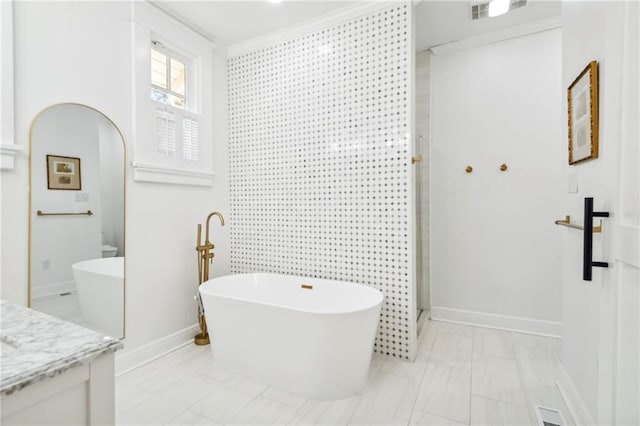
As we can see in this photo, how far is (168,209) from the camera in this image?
265 centimetres

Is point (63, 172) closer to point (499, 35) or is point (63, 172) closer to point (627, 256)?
point (627, 256)

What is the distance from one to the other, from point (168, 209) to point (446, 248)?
265 cm

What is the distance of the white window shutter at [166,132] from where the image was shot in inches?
101

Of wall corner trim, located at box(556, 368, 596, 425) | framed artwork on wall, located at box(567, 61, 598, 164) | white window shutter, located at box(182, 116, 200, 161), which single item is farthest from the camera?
white window shutter, located at box(182, 116, 200, 161)

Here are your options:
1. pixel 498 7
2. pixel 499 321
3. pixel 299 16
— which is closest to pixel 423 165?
pixel 498 7

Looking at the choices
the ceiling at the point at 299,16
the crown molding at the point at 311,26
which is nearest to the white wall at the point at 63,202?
the ceiling at the point at 299,16

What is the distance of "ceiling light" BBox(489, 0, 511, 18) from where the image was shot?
8.20 ft

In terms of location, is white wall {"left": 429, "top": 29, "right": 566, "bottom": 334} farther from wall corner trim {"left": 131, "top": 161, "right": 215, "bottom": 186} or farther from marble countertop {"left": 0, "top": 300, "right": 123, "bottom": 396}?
marble countertop {"left": 0, "top": 300, "right": 123, "bottom": 396}

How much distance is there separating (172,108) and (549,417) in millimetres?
3340

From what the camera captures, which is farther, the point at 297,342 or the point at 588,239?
the point at 297,342

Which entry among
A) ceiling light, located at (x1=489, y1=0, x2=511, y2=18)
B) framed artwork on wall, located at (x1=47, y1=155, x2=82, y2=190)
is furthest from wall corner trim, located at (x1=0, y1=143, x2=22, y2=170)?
ceiling light, located at (x1=489, y1=0, x2=511, y2=18)

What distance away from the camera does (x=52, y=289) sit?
1.93 metres

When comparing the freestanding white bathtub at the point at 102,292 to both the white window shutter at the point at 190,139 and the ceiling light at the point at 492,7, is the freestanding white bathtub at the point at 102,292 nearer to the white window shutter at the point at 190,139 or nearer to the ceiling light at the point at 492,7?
the white window shutter at the point at 190,139

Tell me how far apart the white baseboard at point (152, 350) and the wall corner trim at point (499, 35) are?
3.59 metres
